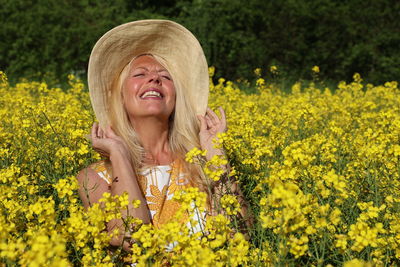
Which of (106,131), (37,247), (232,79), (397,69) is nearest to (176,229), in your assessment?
(37,247)

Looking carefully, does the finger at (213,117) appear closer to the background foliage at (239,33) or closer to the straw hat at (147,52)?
the straw hat at (147,52)

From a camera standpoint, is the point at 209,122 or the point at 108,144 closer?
the point at 108,144

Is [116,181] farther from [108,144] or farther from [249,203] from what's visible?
[249,203]

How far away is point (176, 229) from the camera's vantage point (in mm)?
1613

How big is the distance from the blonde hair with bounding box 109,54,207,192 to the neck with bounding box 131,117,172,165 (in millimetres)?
30

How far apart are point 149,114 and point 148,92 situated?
0.11 metres

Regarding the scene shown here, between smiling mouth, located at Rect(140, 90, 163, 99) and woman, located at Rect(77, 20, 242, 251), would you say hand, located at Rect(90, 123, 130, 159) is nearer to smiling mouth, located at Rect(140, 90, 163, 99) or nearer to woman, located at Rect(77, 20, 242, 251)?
woman, located at Rect(77, 20, 242, 251)

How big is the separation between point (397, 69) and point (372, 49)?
72cm

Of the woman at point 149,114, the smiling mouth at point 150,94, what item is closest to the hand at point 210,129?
the woman at point 149,114

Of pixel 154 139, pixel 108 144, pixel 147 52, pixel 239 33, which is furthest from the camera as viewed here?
pixel 239 33

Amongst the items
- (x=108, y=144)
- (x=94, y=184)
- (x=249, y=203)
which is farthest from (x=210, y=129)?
(x=94, y=184)

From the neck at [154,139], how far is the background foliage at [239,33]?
25.0ft

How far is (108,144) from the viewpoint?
2.37 meters

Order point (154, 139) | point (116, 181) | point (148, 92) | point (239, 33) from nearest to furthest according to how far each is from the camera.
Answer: point (116, 181)
point (148, 92)
point (154, 139)
point (239, 33)
